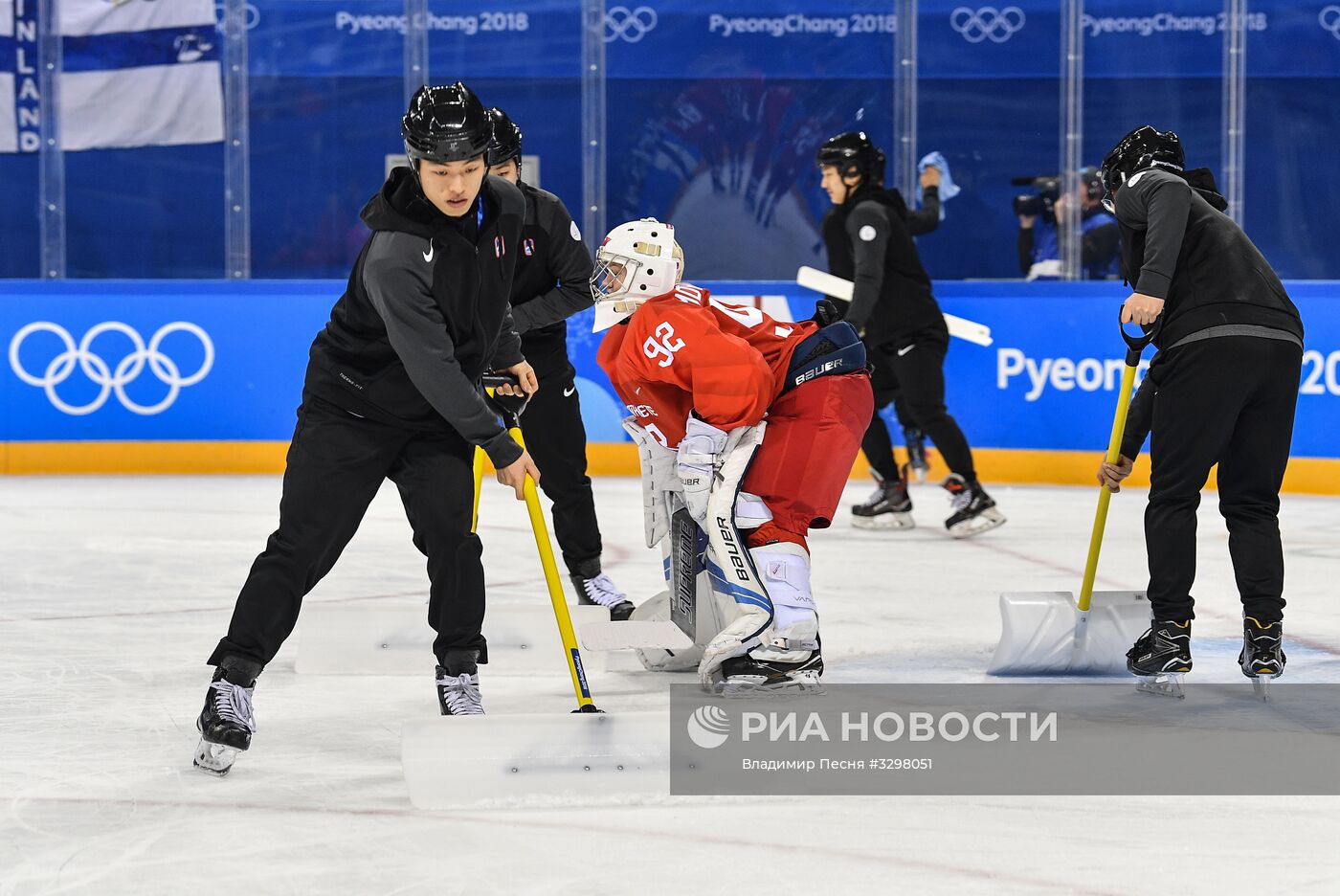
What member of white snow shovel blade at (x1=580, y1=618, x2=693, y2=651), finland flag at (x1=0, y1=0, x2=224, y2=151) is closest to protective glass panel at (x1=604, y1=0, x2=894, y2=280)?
finland flag at (x1=0, y1=0, x2=224, y2=151)

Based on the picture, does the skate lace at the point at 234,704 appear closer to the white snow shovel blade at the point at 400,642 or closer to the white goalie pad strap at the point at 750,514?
the white snow shovel blade at the point at 400,642

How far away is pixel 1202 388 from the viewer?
3.51 meters

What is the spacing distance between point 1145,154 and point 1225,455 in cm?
67

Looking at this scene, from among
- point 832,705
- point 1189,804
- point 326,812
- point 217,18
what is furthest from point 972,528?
point 217,18

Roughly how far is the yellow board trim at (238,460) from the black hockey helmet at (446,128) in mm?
5382

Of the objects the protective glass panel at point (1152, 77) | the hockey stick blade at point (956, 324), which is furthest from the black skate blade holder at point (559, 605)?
the protective glass panel at point (1152, 77)

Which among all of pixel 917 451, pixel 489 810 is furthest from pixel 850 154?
pixel 489 810

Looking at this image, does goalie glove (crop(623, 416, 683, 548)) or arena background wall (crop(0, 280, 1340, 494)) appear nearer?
goalie glove (crop(623, 416, 683, 548))

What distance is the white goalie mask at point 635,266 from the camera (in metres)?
3.63

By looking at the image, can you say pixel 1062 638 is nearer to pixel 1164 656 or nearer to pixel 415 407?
pixel 1164 656

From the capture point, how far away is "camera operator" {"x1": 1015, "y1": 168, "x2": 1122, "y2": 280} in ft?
27.0

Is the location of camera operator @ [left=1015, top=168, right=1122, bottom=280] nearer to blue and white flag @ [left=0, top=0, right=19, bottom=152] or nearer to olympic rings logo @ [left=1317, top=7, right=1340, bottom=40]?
olympic rings logo @ [left=1317, top=7, right=1340, bottom=40]

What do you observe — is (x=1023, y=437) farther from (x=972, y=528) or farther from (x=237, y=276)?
(x=237, y=276)

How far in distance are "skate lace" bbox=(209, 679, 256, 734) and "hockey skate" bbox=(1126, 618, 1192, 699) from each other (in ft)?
6.01
